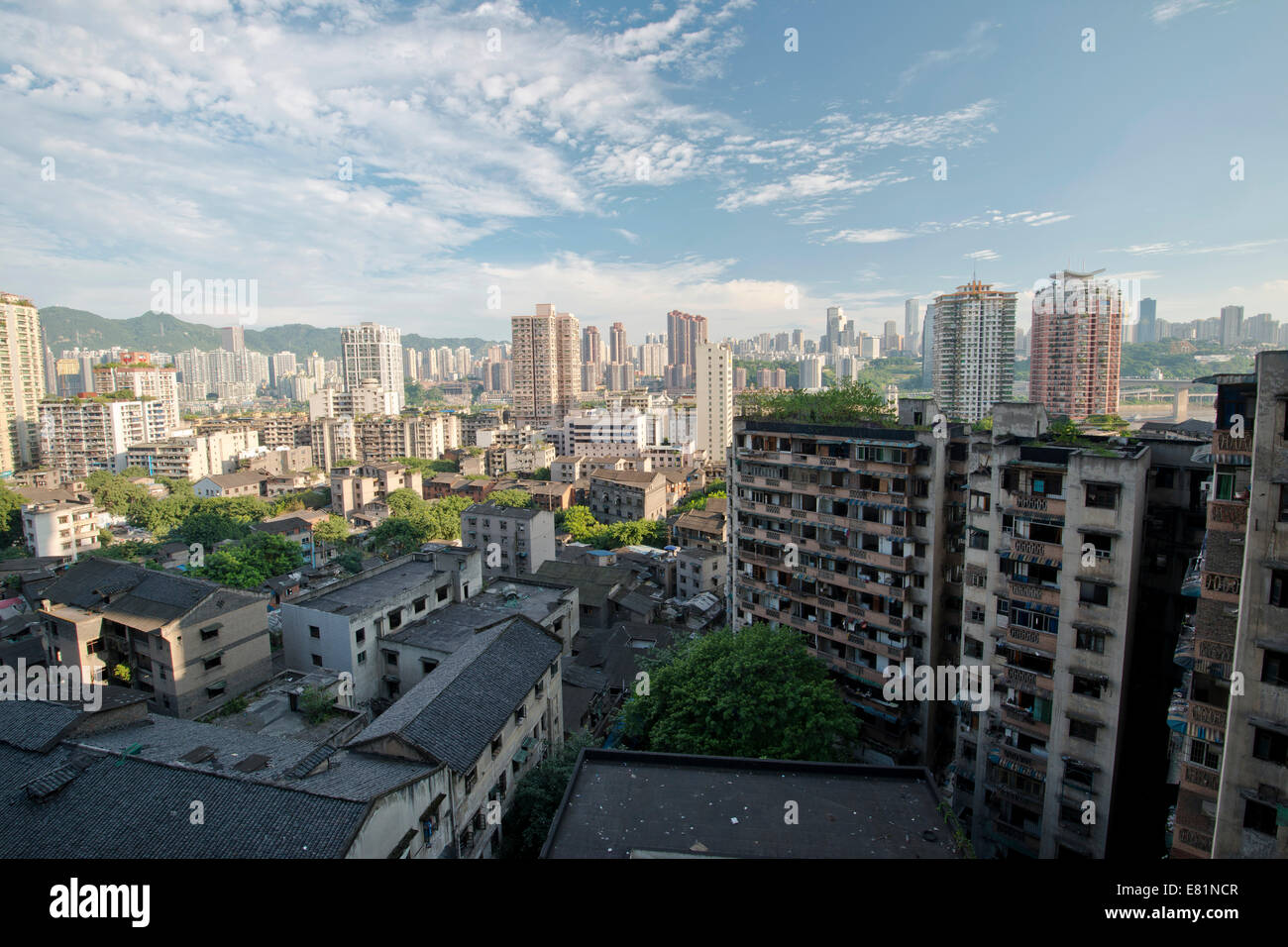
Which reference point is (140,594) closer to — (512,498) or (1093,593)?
(1093,593)

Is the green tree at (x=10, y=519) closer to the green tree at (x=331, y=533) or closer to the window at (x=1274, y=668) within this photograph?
the green tree at (x=331, y=533)

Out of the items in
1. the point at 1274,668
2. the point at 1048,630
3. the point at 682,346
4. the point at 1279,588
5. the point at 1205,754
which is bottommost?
the point at 1205,754

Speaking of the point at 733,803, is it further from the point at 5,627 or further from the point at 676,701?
the point at 5,627

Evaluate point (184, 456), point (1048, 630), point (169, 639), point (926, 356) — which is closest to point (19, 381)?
point (184, 456)

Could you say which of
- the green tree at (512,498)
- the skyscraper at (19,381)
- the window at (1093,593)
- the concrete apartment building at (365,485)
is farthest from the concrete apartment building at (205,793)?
the skyscraper at (19,381)

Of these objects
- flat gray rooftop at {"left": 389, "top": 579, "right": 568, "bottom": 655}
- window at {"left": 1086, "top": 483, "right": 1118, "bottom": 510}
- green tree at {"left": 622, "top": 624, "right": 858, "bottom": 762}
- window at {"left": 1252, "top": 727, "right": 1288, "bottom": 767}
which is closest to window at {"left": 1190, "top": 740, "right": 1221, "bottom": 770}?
window at {"left": 1252, "top": 727, "right": 1288, "bottom": 767}
